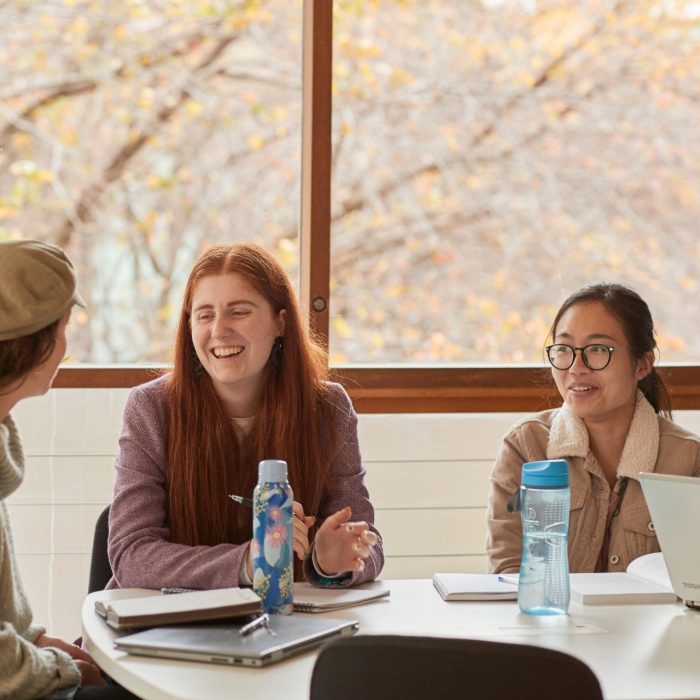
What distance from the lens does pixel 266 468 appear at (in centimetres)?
175

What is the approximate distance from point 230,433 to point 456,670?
119 cm

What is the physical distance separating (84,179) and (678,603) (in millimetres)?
2687

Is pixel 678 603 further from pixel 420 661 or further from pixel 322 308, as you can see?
pixel 322 308

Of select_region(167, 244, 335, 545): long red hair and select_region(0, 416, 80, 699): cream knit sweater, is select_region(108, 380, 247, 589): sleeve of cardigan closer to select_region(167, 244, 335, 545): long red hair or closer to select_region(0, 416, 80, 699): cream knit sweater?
select_region(167, 244, 335, 545): long red hair

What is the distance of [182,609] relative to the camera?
1.63 metres

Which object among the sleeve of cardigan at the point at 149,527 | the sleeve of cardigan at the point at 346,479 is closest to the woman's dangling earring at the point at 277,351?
the sleeve of cardigan at the point at 346,479

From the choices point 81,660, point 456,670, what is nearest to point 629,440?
point 81,660

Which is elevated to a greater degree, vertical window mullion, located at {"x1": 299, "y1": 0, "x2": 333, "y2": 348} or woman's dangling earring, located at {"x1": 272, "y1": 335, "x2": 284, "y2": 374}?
vertical window mullion, located at {"x1": 299, "y1": 0, "x2": 333, "y2": 348}

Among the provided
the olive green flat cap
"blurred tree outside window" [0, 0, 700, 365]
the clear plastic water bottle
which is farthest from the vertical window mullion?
the olive green flat cap

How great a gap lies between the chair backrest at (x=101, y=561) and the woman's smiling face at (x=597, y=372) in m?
1.13

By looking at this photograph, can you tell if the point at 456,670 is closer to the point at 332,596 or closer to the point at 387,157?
the point at 332,596

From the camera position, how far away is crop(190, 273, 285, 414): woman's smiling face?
89.0 inches

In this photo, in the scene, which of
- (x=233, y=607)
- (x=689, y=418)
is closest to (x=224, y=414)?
(x=233, y=607)

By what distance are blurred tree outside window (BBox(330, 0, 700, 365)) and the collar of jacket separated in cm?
150
